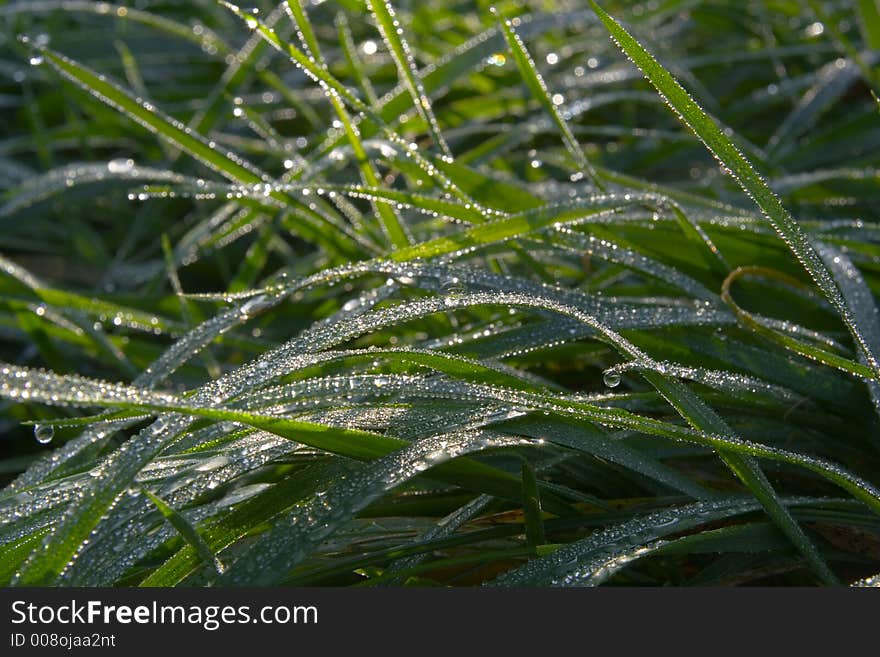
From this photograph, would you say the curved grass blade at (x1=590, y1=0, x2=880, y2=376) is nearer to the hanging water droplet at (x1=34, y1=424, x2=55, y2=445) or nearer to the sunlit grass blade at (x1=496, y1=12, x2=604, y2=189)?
the sunlit grass blade at (x1=496, y1=12, x2=604, y2=189)

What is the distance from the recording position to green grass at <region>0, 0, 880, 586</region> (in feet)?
2.46

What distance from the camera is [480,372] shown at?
821mm

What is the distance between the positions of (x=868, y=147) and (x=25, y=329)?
121 centimetres

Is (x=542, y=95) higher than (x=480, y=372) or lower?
higher

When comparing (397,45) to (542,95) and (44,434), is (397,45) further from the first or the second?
(44,434)

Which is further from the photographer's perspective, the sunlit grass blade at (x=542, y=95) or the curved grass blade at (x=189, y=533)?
the sunlit grass blade at (x=542, y=95)

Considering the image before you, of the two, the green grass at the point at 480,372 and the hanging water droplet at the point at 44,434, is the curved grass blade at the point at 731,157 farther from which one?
the hanging water droplet at the point at 44,434

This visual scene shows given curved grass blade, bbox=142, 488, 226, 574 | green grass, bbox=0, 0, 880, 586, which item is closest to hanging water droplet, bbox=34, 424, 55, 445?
green grass, bbox=0, 0, 880, 586

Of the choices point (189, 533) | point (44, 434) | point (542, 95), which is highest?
point (542, 95)

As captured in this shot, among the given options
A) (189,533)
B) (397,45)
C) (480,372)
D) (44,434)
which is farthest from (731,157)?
(44,434)

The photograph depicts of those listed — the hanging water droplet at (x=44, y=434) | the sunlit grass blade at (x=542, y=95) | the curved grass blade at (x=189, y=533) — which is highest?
the sunlit grass blade at (x=542, y=95)

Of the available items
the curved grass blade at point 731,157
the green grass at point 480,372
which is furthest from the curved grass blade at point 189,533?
the curved grass blade at point 731,157

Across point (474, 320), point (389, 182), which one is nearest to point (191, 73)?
point (389, 182)

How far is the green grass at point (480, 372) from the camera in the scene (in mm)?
749
